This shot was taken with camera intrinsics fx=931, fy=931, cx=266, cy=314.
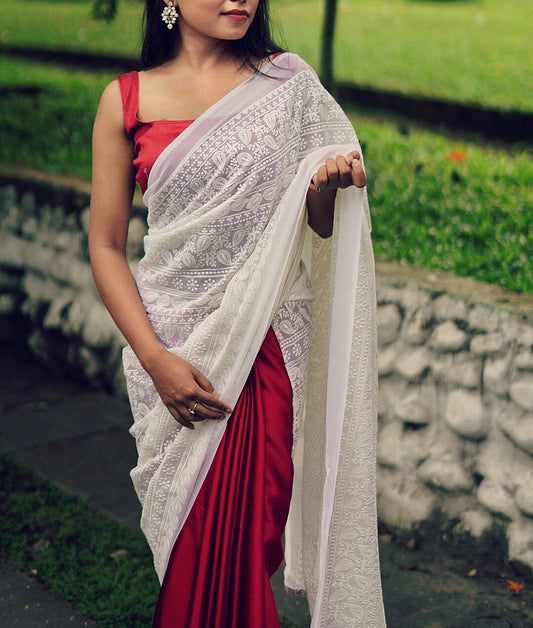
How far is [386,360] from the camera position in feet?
11.8

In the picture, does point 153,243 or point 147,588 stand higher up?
point 153,243

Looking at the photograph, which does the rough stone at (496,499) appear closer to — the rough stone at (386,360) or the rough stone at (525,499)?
the rough stone at (525,499)

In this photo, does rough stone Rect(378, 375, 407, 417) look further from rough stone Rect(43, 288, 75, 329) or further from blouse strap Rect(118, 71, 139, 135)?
rough stone Rect(43, 288, 75, 329)

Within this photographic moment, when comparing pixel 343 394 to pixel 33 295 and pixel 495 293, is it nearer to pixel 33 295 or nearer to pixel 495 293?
pixel 495 293

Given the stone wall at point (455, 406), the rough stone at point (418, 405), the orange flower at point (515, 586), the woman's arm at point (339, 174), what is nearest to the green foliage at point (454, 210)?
the stone wall at point (455, 406)

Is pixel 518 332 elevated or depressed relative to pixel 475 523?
elevated

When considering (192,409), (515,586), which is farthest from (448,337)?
(192,409)

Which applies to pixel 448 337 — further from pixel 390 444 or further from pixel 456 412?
pixel 390 444

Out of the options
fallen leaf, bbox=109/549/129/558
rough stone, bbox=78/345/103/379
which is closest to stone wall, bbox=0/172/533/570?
fallen leaf, bbox=109/549/129/558

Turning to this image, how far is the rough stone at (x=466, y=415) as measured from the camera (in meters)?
3.28

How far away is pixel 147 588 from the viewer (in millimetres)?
3152

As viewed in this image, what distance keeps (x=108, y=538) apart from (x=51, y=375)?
1840 millimetres

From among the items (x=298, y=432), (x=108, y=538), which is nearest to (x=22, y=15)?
(x=108, y=538)

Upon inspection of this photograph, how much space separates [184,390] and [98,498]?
1.81 meters
